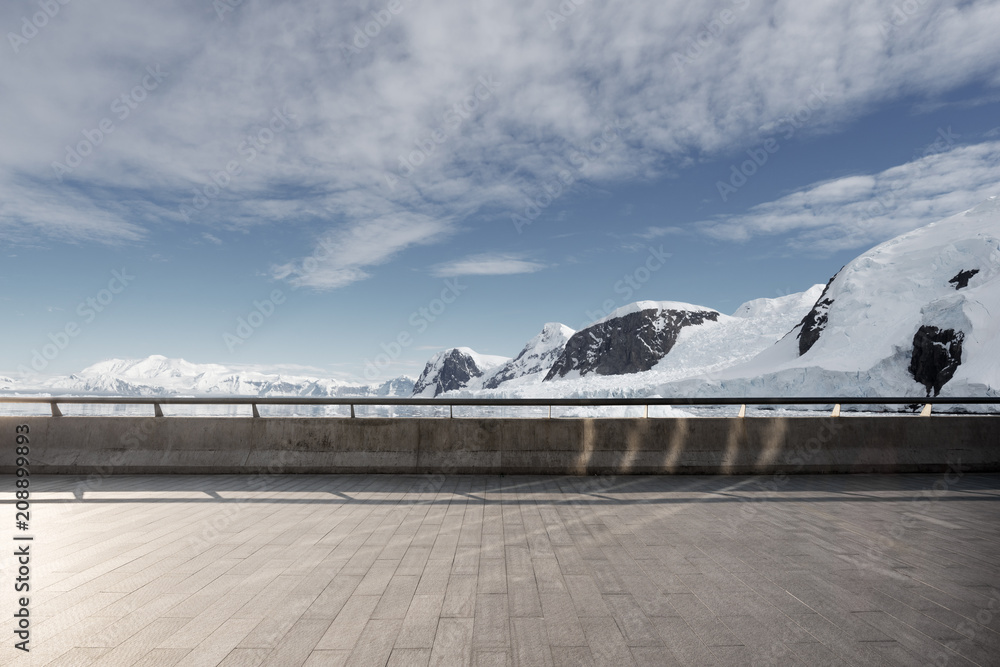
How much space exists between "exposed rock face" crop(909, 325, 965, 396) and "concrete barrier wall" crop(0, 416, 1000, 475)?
128779 mm

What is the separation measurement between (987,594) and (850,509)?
3.18 m

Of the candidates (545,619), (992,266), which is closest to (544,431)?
(545,619)

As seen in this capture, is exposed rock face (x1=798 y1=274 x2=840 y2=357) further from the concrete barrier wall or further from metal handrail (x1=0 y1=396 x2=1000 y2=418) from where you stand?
metal handrail (x1=0 y1=396 x2=1000 y2=418)

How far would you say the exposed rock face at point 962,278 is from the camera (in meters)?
120

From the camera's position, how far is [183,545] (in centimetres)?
583

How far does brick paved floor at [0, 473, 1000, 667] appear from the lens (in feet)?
11.6

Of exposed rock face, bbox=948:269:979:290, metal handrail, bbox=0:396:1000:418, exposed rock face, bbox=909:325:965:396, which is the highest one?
exposed rock face, bbox=948:269:979:290

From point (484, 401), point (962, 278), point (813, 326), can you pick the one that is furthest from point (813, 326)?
point (484, 401)

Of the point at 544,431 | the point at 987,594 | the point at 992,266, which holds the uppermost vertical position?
the point at 992,266

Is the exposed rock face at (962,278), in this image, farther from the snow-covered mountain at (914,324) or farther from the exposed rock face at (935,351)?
the exposed rock face at (935,351)

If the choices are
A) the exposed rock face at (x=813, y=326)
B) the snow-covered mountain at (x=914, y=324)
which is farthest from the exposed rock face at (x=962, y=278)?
the exposed rock face at (x=813, y=326)

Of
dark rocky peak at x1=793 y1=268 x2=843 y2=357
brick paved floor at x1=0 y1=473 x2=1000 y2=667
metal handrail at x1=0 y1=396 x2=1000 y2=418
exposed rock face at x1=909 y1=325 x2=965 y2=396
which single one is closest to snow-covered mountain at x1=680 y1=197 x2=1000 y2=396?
exposed rock face at x1=909 y1=325 x2=965 y2=396

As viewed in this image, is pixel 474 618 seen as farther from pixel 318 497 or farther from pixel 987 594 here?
pixel 318 497

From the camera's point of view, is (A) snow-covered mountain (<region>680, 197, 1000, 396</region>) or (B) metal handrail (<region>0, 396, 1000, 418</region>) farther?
(A) snow-covered mountain (<region>680, 197, 1000, 396</region>)
